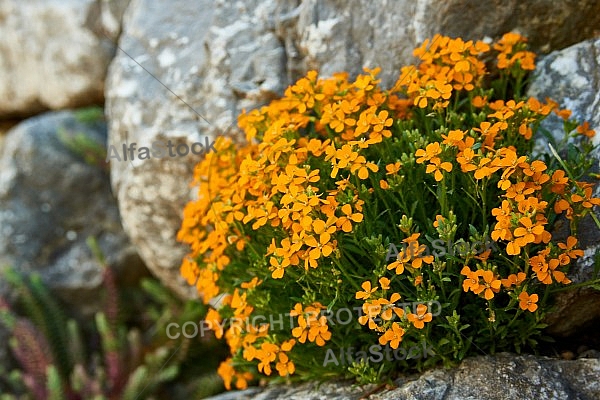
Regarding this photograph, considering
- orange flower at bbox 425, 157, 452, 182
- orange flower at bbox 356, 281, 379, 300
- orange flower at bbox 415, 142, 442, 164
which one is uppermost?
orange flower at bbox 415, 142, 442, 164

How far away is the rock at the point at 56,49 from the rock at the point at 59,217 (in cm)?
40

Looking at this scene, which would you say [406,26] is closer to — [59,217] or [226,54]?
[226,54]

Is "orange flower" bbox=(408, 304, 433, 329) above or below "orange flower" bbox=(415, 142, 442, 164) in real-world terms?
below

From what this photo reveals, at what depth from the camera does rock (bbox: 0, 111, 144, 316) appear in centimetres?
438

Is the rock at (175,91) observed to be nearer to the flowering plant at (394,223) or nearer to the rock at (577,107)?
the flowering plant at (394,223)

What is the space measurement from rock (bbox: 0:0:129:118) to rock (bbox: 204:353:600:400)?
122 inches

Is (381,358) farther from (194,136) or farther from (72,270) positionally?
(72,270)

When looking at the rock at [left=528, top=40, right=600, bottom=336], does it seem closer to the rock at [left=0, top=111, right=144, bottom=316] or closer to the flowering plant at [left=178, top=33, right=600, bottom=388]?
the flowering plant at [left=178, top=33, right=600, bottom=388]

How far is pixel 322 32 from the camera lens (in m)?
3.05

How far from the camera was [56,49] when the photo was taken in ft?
15.5

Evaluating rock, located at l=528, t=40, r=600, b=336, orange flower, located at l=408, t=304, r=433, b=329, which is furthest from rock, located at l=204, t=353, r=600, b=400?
orange flower, located at l=408, t=304, r=433, b=329

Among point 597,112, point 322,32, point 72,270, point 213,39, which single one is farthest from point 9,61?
point 597,112

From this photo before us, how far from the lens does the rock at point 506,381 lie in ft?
7.38

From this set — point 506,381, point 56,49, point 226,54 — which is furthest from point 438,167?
point 56,49
